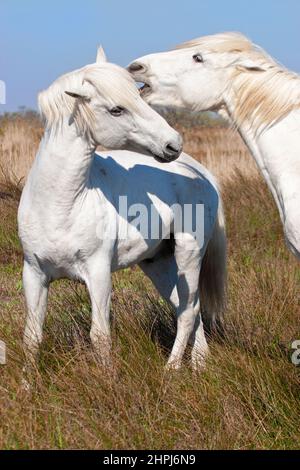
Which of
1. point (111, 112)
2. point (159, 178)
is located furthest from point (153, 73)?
point (159, 178)

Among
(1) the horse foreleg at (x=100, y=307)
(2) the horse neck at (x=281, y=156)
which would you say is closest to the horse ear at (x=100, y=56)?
(2) the horse neck at (x=281, y=156)

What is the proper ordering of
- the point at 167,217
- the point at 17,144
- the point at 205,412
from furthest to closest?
the point at 17,144
the point at 167,217
the point at 205,412

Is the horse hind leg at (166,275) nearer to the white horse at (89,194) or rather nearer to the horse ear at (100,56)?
the white horse at (89,194)

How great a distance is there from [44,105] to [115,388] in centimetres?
150

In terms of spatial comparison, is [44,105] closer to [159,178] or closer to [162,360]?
[159,178]

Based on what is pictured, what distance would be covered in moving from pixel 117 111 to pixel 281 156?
86 cm

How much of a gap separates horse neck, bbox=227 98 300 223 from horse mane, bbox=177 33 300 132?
0.15 feet

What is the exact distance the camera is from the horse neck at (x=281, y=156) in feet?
12.8

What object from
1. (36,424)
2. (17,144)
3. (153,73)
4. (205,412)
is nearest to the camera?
(36,424)

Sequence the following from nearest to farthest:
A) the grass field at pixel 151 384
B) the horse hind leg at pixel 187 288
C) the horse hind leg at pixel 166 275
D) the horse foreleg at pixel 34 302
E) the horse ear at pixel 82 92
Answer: the grass field at pixel 151 384
the horse ear at pixel 82 92
the horse foreleg at pixel 34 302
the horse hind leg at pixel 187 288
the horse hind leg at pixel 166 275

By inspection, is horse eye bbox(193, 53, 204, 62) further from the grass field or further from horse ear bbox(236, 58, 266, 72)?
the grass field

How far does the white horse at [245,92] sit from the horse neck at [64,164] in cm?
49

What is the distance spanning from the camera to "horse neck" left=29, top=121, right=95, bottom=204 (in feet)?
13.7

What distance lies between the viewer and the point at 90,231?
4.16 metres
